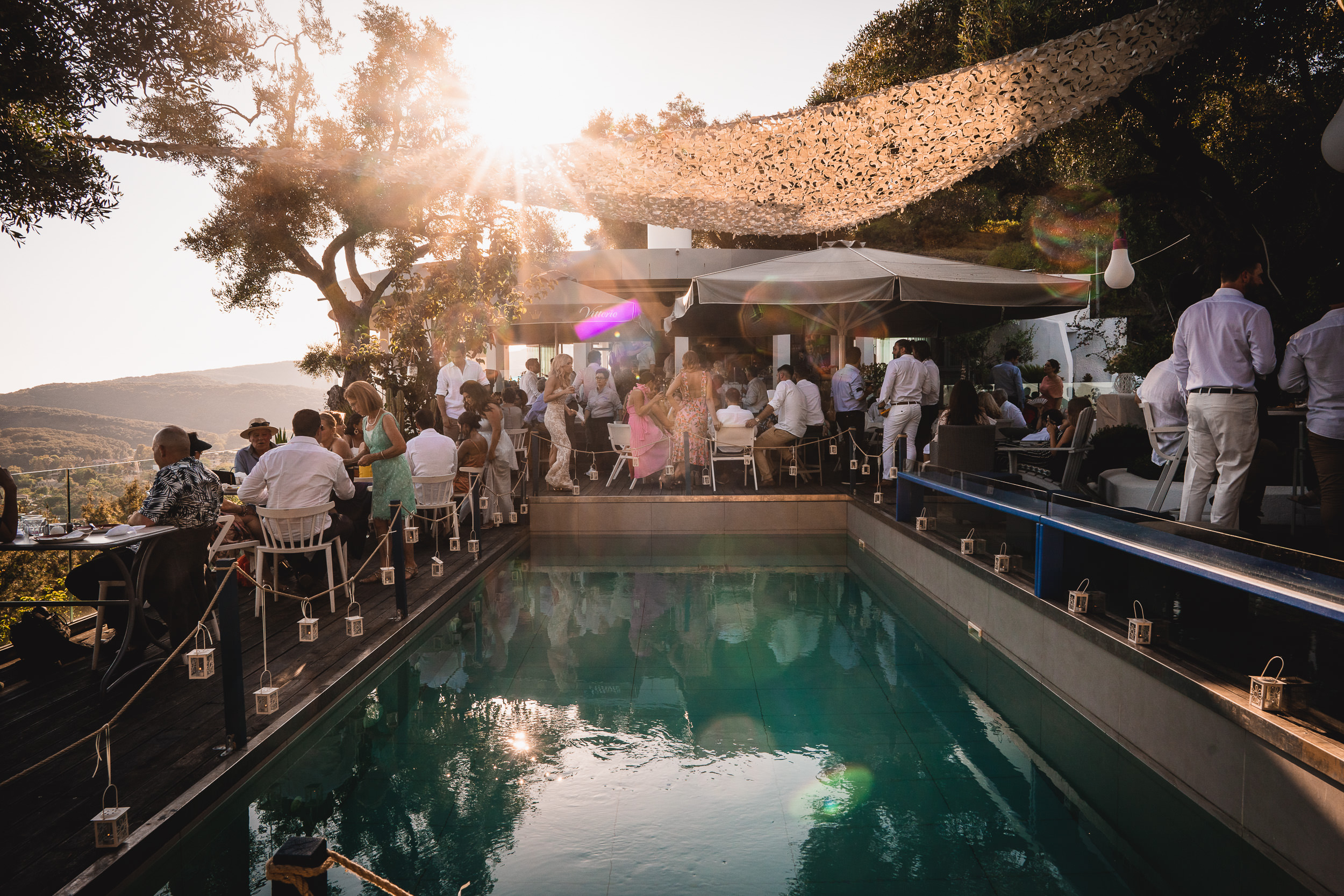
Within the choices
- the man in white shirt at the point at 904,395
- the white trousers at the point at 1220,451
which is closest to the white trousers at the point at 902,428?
the man in white shirt at the point at 904,395

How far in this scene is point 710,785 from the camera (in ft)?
10.5

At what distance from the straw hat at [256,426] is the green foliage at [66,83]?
1820mm

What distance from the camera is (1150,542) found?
3.21 meters

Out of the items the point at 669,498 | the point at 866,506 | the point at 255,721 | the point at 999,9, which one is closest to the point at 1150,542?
the point at 255,721

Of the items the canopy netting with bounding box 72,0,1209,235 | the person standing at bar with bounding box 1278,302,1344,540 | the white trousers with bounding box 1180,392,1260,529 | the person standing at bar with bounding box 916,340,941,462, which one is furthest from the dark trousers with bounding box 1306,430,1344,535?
the person standing at bar with bounding box 916,340,941,462

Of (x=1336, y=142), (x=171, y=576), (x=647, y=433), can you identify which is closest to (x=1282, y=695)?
(x=1336, y=142)

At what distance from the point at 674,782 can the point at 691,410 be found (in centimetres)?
613

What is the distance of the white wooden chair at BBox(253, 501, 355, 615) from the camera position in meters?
4.87

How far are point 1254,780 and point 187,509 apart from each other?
452 centimetres

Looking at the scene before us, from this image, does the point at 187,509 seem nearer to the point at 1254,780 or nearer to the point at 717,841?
the point at 717,841

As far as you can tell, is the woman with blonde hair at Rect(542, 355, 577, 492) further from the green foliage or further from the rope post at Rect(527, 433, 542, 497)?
the green foliage

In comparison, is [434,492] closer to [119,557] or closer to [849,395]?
[119,557]

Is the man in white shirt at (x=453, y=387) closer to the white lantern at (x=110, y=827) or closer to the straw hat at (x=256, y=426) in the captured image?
the straw hat at (x=256, y=426)

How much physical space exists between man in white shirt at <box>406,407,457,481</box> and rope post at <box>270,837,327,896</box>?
549 centimetres
